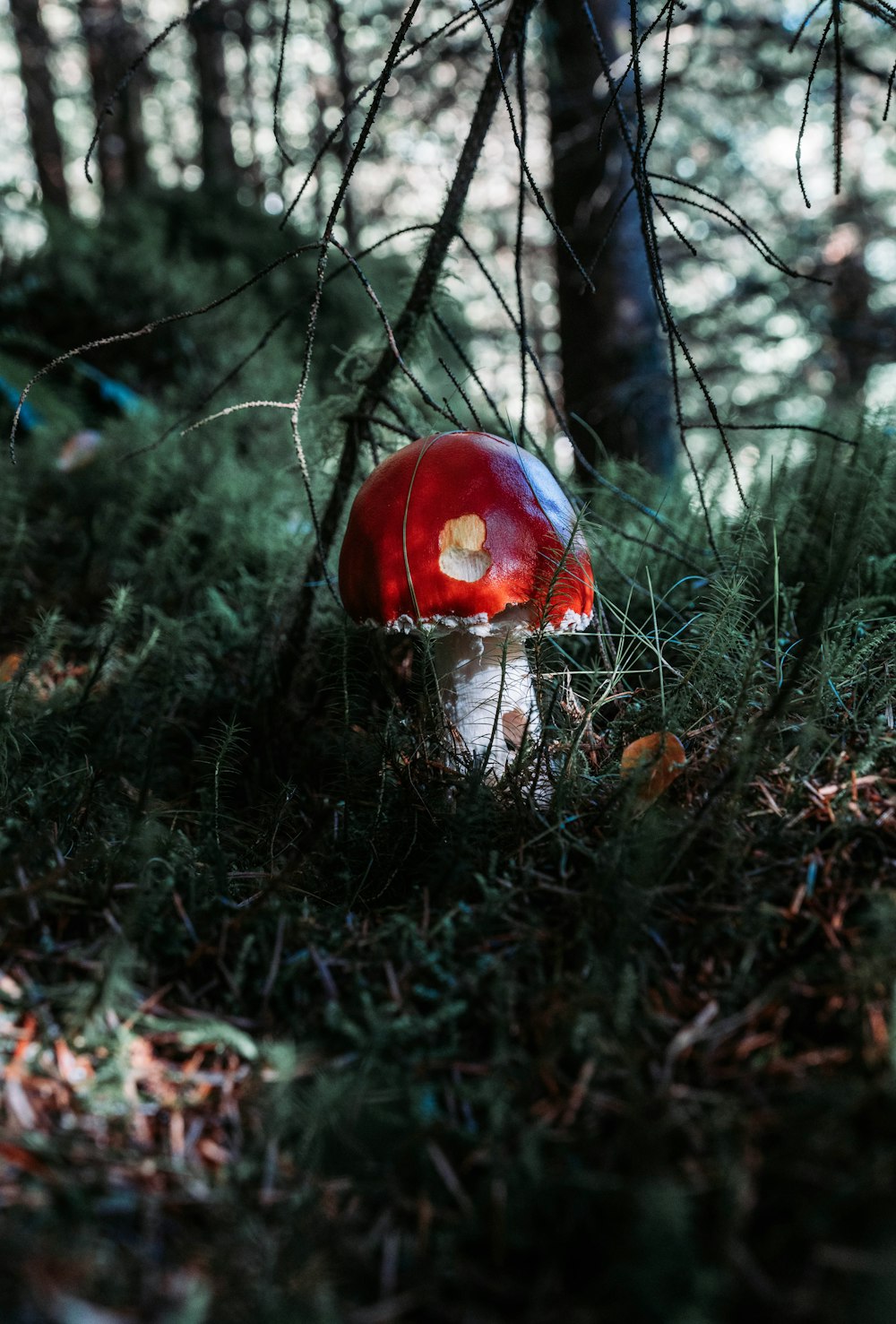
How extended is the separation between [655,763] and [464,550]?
0.55 meters

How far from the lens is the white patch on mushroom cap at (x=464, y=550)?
1.60m

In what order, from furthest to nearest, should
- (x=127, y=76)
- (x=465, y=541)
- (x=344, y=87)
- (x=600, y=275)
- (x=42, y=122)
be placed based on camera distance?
1. (x=42, y=122)
2. (x=344, y=87)
3. (x=600, y=275)
4. (x=465, y=541)
5. (x=127, y=76)

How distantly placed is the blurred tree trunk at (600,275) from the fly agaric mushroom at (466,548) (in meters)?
2.40

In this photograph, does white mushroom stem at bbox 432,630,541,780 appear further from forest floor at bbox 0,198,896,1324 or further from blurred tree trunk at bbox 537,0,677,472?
blurred tree trunk at bbox 537,0,677,472

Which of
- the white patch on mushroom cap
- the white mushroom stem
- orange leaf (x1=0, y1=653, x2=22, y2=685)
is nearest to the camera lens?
the white patch on mushroom cap

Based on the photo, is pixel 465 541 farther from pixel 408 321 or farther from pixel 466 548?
pixel 408 321

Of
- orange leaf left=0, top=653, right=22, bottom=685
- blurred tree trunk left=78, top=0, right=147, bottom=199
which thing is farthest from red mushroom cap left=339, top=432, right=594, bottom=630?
blurred tree trunk left=78, top=0, right=147, bottom=199

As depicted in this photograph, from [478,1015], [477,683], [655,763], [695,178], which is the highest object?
[695,178]

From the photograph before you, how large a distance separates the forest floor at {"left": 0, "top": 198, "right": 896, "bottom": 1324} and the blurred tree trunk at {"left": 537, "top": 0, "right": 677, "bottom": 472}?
7.28ft

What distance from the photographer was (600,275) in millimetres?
4188

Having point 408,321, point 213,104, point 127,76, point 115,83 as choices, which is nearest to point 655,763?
point 408,321

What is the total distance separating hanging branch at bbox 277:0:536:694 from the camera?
164 centimetres

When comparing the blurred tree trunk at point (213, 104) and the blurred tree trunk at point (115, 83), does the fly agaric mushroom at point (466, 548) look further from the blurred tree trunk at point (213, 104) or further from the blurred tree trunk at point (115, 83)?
the blurred tree trunk at point (115, 83)

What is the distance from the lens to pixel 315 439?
224 centimetres
